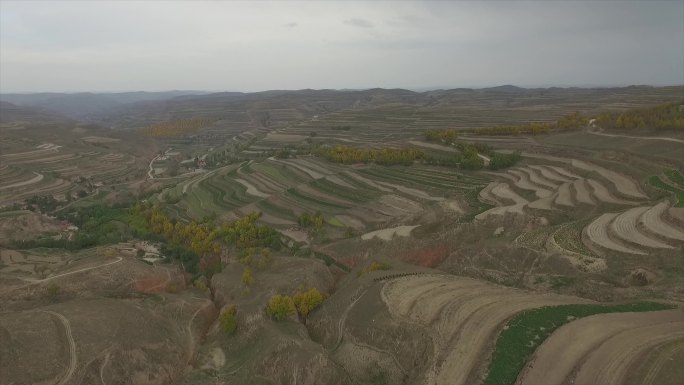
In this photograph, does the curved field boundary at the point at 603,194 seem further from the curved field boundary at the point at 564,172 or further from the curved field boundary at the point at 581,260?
the curved field boundary at the point at 581,260

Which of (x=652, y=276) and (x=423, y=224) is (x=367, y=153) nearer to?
(x=423, y=224)

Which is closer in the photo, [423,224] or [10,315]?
[10,315]

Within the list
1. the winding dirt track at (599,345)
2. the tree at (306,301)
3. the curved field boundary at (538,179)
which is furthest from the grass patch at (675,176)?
the tree at (306,301)

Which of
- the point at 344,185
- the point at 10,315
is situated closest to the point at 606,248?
the point at 344,185

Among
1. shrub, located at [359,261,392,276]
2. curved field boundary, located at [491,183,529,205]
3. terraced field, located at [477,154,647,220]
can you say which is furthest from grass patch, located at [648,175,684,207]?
shrub, located at [359,261,392,276]

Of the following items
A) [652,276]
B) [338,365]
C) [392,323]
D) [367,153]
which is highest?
[367,153]

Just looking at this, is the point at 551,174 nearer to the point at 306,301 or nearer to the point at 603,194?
the point at 603,194
